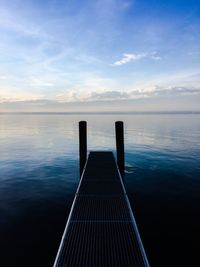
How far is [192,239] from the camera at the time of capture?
27.8ft

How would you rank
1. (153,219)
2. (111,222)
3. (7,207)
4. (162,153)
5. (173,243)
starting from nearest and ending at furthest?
(111,222) < (173,243) < (153,219) < (7,207) < (162,153)

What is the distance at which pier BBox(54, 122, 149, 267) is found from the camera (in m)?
5.50

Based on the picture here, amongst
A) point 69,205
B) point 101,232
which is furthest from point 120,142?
point 101,232

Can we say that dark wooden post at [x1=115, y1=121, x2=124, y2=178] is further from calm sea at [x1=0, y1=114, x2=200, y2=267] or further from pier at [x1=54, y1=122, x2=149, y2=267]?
pier at [x1=54, y1=122, x2=149, y2=267]

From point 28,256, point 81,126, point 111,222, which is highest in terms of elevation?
point 81,126

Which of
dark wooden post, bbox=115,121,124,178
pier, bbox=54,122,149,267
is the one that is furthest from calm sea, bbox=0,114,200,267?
pier, bbox=54,122,149,267

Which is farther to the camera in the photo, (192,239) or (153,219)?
(153,219)

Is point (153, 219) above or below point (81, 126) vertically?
below

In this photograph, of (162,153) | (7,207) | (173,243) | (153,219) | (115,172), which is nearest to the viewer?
(173,243)

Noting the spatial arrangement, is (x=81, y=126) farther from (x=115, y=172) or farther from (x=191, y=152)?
(x=191, y=152)

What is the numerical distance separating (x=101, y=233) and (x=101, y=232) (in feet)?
0.18

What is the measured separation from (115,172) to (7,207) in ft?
22.7

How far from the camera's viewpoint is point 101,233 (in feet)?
22.1

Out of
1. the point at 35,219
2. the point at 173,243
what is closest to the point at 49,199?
the point at 35,219
